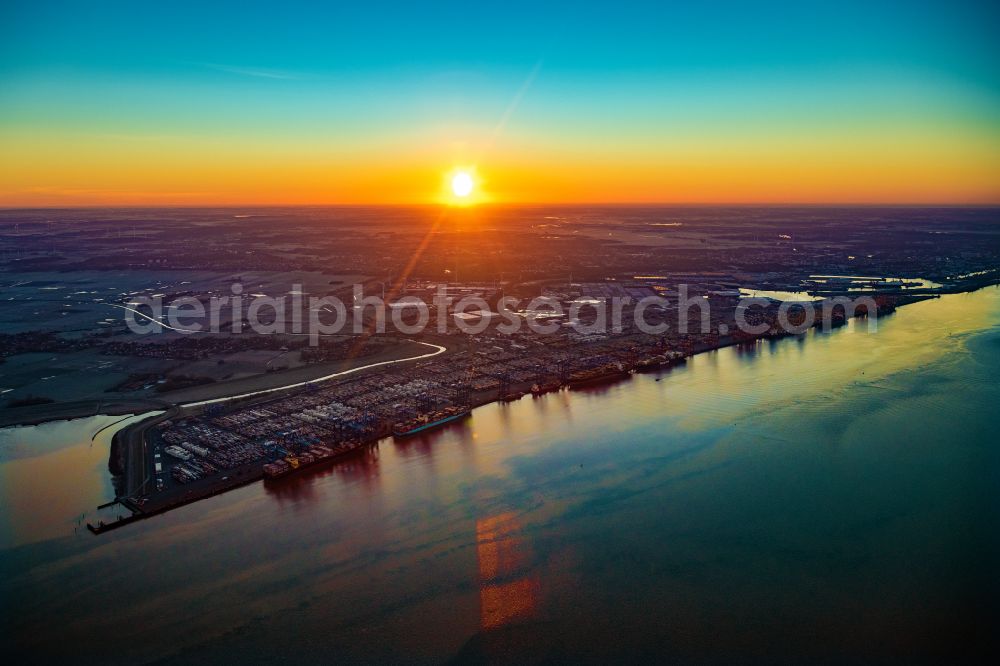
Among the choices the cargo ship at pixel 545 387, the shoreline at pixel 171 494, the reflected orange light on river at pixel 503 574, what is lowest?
the reflected orange light on river at pixel 503 574

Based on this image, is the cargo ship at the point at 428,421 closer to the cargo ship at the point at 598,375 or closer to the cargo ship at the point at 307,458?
the cargo ship at the point at 307,458

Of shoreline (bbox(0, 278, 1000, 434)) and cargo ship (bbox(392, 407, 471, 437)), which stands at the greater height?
shoreline (bbox(0, 278, 1000, 434))

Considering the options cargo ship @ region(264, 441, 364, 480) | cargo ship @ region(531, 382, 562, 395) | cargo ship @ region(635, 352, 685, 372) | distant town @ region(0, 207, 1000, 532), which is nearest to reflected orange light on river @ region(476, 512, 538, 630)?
cargo ship @ region(264, 441, 364, 480)

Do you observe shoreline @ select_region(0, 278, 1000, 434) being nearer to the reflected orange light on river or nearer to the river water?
the river water

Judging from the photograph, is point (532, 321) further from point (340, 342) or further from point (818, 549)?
point (818, 549)

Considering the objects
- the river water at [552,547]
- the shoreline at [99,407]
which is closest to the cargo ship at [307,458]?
the river water at [552,547]
